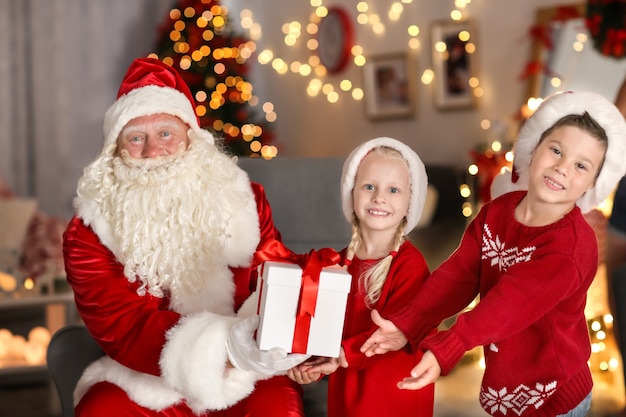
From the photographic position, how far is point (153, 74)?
2.53 meters

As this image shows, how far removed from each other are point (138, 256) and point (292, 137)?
191 inches

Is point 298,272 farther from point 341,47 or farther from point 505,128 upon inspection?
point 341,47

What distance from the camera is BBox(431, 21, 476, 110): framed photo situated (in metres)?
5.45

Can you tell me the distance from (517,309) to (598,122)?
445 millimetres

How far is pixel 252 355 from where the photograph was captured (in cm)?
186

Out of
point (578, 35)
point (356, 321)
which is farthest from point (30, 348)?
point (578, 35)

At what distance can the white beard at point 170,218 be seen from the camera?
2309 mm

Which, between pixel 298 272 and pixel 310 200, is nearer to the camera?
pixel 298 272

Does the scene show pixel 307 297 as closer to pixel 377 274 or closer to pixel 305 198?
pixel 377 274

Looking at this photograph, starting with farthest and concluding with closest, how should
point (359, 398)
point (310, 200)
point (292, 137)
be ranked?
point (292, 137)
point (310, 200)
point (359, 398)

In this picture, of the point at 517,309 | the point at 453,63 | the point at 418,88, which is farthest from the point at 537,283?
the point at 418,88

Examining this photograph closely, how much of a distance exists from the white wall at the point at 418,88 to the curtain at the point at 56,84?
4.20ft

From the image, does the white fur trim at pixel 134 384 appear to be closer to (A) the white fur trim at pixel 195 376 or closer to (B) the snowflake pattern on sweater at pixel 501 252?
(A) the white fur trim at pixel 195 376

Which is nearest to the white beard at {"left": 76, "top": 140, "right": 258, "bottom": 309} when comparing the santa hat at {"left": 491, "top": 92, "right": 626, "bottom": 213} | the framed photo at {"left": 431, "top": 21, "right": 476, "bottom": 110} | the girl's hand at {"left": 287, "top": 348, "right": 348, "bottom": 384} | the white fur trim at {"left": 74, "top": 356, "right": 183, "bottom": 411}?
the white fur trim at {"left": 74, "top": 356, "right": 183, "bottom": 411}
